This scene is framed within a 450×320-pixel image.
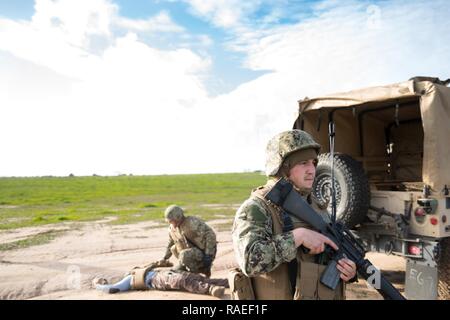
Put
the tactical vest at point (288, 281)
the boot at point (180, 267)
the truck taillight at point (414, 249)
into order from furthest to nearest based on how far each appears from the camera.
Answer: the boot at point (180, 267) → the truck taillight at point (414, 249) → the tactical vest at point (288, 281)

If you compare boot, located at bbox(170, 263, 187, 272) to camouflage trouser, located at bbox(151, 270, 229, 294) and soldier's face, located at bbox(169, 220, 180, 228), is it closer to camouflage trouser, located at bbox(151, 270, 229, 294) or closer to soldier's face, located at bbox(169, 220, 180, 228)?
camouflage trouser, located at bbox(151, 270, 229, 294)

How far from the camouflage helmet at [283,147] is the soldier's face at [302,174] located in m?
0.09

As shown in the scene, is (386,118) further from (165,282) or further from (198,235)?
(165,282)

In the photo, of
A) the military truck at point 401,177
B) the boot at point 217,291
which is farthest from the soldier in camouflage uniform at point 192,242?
the military truck at point 401,177

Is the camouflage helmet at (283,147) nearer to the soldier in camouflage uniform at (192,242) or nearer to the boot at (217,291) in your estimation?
the boot at (217,291)

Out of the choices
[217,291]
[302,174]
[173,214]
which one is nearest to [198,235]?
[173,214]

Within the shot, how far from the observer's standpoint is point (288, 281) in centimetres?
239

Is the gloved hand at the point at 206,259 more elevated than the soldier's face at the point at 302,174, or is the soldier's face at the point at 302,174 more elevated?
the soldier's face at the point at 302,174

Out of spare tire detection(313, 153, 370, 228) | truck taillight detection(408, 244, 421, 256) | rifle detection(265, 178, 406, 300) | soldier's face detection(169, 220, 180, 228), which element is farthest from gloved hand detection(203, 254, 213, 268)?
rifle detection(265, 178, 406, 300)

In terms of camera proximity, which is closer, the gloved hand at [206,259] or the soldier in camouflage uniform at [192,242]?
the soldier in camouflage uniform at [192,242]

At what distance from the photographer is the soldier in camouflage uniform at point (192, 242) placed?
6336 millimetres
